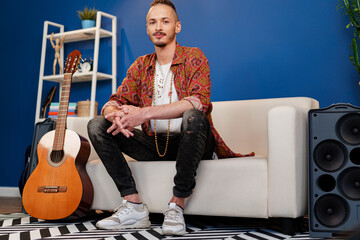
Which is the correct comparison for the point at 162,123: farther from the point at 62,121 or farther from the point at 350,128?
the point at 350,128

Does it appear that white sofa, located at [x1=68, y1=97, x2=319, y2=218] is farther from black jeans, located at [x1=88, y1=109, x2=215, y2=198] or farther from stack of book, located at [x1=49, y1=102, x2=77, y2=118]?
stack of book, located at [x1=49, y1=102, x2=77, y2=118]

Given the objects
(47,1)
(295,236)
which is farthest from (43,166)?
(47,1)

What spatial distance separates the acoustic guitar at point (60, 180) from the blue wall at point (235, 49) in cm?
133

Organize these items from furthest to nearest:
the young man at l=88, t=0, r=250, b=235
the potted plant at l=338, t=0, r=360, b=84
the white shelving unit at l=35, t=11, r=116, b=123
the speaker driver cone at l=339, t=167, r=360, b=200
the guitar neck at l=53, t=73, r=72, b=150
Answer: the white shelving unit at l=35, t=11, r=116, b=123
the potted plant at l=338, t=0, r=360, b=84
the guitar neck at l=53, t=73, r=72, b=150
the young man at l=88, t=0, r=250, b=235
the speaker driver cone at l=339, t=167, r=360, b=200

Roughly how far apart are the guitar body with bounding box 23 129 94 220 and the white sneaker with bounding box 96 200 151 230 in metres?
0.28

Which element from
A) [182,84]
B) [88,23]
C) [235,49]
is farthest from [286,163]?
[88,23]

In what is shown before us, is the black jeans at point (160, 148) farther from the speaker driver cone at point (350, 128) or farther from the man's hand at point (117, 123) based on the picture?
the speaker driver cone at point (350, 128)

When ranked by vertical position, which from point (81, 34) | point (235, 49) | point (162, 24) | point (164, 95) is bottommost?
point (164, 95)

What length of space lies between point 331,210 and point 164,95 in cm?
93

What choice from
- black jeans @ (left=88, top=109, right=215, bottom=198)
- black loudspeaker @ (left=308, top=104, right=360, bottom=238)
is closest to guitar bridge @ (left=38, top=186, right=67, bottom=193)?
black jeans @ (left=88, top=109, right=215, bottom=198)

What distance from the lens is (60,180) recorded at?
204cm

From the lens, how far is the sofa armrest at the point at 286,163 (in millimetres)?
1674

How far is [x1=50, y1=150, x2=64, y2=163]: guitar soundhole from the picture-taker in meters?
2.11

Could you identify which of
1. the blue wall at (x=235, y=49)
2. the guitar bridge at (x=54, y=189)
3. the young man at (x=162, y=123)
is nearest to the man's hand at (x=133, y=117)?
the young man at (x=162, y=123)
